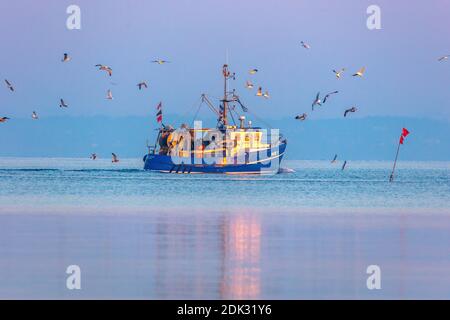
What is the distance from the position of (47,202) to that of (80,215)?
11.1 meters

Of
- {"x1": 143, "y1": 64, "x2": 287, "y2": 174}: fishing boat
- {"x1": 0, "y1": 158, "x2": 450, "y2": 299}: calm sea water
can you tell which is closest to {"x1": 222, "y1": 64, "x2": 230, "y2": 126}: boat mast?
{"x1": 143, "y1": 64, "x2": 287, "y2": 174}: fishing boat

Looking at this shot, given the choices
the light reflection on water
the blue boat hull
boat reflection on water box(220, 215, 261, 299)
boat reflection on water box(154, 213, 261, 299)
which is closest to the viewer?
boat reflection on water box(220, 215, 261, 299)

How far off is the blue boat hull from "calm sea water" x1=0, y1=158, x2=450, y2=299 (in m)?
53.8

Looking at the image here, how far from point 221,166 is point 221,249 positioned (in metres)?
83.8

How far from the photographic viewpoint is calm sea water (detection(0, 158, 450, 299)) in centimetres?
2547

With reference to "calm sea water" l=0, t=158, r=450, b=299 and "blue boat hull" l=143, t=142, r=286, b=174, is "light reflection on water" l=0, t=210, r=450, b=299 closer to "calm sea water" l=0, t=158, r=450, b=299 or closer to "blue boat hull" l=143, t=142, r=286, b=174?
"calm sea water" l=0, t=158, r=450, b=299

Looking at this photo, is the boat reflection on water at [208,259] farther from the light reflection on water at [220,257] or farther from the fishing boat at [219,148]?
the fishing boat at [219,148]

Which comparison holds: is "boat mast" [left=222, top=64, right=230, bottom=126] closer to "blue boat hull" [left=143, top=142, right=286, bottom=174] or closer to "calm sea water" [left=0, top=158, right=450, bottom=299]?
"blue boat hull" [left=143, top=142, right=286, bottom=174]

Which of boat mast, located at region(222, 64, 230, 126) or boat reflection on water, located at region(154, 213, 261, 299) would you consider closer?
boat reflection on water, located at region(154, 213, 261, 299)

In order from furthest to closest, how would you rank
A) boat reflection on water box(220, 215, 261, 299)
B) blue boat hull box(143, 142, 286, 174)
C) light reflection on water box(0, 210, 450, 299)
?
blue boat hull box(143, 142, 286, 174), light reflection on water box(0, 210, 450, 299), boat reflection on water box(220, 215, 261, 299)

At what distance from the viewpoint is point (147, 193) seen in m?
75.1

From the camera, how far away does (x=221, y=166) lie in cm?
11738

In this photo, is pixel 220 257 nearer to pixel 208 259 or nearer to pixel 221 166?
pixel 208 259
